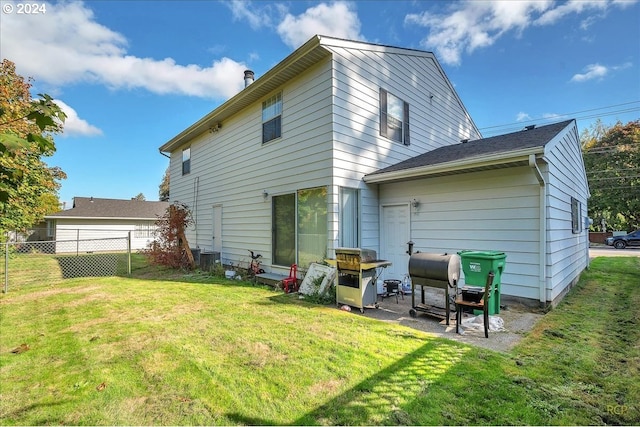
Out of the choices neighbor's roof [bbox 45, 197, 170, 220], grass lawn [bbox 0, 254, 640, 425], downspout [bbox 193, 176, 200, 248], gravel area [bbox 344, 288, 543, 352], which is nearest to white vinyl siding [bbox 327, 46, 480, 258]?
gravel area [bbox 344, 288, 543, 352]

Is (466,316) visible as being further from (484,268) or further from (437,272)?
(437,272)

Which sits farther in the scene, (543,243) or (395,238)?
(395,238)

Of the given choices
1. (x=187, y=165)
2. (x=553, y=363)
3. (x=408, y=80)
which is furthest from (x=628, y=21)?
(x=187, y=165)

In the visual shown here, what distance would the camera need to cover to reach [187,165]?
1277cm

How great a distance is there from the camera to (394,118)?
25.7 ft

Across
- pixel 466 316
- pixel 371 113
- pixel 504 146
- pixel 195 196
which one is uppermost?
pixel 371 113

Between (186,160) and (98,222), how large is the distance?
1195 centimetres

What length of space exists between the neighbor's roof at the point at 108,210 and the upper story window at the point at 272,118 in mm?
15351

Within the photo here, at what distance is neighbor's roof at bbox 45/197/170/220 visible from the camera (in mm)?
19234

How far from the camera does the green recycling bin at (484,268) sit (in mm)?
4527

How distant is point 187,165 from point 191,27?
6.05m

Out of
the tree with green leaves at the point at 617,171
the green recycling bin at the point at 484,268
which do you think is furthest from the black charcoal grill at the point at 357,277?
the tree with green leaves at the point at 617,171

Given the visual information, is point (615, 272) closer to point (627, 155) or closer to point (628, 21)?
point (628, 21)

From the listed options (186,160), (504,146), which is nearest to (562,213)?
(504,146)
